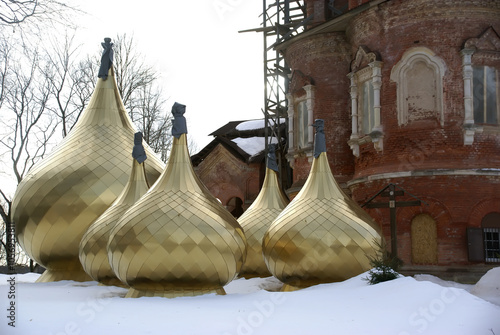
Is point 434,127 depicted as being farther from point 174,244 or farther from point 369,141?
point 174,244

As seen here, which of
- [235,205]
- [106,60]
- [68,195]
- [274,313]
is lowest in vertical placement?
[274,313]

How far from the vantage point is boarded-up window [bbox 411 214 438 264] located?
1709 centimetres

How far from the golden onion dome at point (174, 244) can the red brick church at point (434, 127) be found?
7.01m

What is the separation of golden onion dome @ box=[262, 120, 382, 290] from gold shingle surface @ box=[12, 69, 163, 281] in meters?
3.08

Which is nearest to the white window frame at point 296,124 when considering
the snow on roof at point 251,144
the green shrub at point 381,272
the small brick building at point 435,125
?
the small brick building at point 435,125

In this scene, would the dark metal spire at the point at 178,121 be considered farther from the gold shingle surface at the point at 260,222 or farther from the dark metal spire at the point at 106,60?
the gold shingle surface at the point at 260,222

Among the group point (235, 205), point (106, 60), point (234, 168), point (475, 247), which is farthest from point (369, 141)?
point (235, 205)

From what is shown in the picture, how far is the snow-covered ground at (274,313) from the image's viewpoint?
6.95m

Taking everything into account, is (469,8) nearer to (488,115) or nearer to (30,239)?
(488,115)

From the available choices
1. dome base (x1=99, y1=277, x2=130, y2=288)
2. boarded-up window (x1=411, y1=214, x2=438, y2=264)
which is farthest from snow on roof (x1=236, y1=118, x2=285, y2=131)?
dome base (x1=99, y1=277, x2=130, y2=288)

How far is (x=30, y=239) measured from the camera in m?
12.2

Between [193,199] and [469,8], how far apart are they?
11.2 meters

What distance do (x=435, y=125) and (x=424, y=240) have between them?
3.05 m

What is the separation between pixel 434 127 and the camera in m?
17.2
